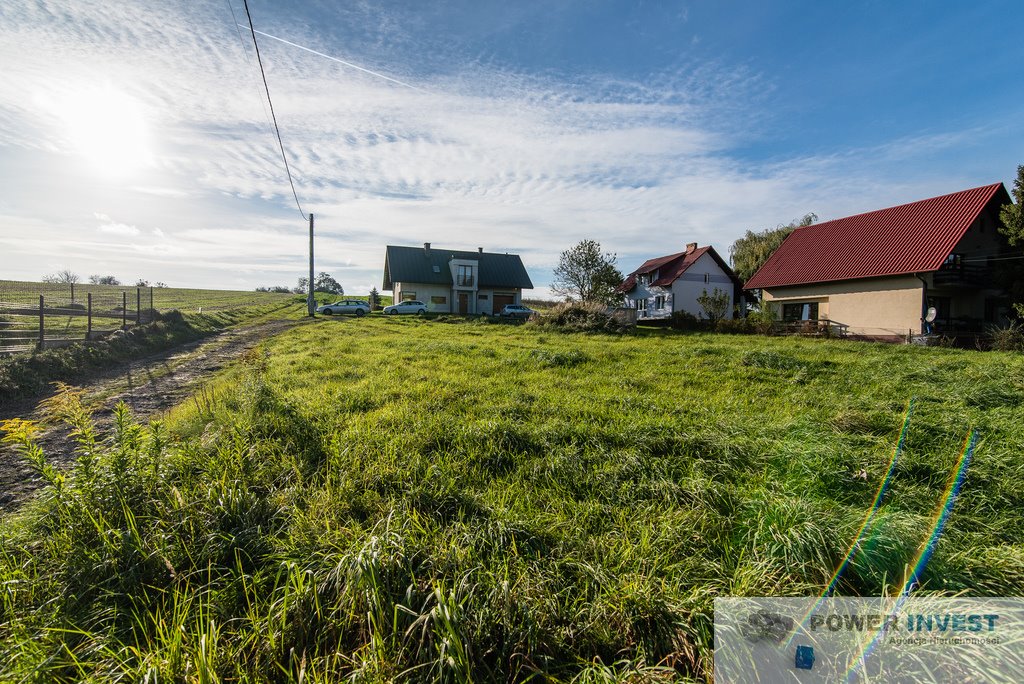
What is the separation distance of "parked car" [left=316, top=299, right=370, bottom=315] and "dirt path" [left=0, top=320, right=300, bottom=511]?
17.3 meters

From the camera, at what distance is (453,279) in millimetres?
39562

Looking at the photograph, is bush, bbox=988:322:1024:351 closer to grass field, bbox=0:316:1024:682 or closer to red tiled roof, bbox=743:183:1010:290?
red tiled roof, bbox=743:183:1010:290

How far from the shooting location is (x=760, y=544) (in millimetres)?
2906

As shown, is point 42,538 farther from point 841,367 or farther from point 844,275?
point 844,275

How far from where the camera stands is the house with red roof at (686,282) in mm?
35125

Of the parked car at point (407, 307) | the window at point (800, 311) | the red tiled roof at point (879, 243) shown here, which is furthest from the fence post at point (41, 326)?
the window at point (800, 311)

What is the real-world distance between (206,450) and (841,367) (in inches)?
530

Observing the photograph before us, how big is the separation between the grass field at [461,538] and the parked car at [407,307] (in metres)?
29.4

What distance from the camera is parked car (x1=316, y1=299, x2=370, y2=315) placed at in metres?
33.9

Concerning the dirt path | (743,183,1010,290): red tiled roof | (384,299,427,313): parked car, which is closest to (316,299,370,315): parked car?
(384,299,427,313): parked car

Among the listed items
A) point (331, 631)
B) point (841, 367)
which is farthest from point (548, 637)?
point (841, 367)

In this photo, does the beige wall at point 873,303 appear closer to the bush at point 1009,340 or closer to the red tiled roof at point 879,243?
the red tiled roof at point 879,243
